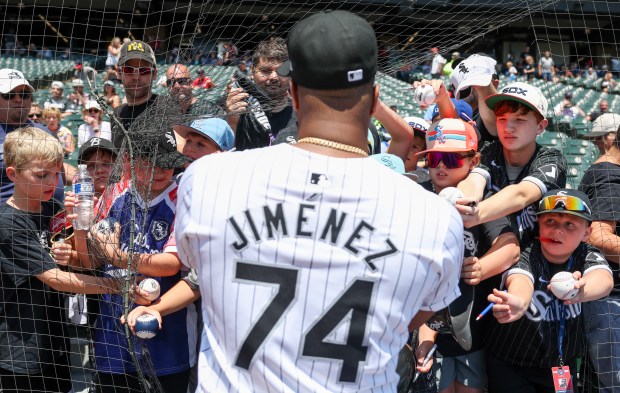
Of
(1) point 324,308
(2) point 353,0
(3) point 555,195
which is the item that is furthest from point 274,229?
(2) point 353,0

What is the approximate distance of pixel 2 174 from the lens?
4281 mm

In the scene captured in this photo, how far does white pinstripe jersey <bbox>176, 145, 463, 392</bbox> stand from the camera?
1.58 m

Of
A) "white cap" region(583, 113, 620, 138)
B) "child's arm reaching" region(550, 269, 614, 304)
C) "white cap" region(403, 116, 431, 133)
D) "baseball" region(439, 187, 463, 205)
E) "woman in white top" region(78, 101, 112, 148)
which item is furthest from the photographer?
"woman in white top" region(78, 101, 112, 148)

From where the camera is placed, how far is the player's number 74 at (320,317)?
1.58m

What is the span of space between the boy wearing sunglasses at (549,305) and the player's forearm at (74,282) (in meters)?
1.73

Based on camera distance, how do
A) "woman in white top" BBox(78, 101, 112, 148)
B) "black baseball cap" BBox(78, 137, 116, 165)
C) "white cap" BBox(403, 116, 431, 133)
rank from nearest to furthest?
"black baseball cap" BBox(78, 137, 116, 165)
"white cap" BBox(403, 116, 431, 133)
"woman in white top" BBox(78, 101, 112, 148)

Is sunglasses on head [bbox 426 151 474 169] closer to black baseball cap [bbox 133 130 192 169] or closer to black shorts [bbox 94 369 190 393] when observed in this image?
black baseball cap [bbox 133 130 192 169]

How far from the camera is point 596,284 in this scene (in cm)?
304

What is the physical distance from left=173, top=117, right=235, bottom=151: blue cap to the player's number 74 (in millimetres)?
2014

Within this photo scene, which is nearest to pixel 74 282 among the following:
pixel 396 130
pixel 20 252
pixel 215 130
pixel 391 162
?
pixel 20 252

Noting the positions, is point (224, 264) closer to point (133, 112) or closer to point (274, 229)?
point (274, 229)

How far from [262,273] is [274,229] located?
10cm

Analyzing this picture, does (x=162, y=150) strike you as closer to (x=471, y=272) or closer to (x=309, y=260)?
(x=471, y=272)

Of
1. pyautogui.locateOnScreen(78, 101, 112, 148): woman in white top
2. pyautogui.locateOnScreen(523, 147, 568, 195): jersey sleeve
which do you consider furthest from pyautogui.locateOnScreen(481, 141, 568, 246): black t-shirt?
pyautogui.locateOnScreen(78, 101, 112, 148): woman in white top
